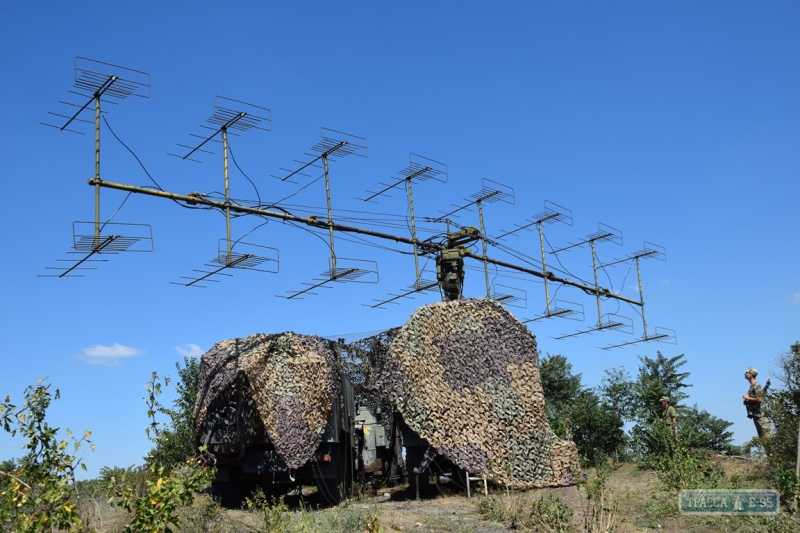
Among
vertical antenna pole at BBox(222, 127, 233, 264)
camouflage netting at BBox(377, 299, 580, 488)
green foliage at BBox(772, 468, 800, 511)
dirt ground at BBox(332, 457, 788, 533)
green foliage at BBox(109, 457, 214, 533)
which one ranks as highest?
vertical antenna pole at BBox(222, 127, 233, 264)

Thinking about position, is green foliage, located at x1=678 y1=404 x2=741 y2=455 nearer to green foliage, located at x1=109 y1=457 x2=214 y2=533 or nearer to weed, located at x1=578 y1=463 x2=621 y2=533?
weed, located at x1=578 y1=463 x2=621 y2=533

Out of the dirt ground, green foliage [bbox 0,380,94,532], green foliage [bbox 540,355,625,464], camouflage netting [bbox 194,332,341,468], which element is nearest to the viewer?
green foliage [bbox 0,380,94,532]

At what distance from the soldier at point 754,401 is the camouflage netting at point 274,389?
390 inches

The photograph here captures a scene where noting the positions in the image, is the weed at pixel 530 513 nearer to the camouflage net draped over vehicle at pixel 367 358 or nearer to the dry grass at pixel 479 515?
the dry grass at pixel 479 515

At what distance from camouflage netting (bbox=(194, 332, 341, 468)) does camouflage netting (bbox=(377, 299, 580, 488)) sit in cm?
162

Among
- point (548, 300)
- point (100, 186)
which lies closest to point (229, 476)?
point (100, 186)

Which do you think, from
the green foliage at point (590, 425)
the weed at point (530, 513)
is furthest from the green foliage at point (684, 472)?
the green foliage at point (590, 425)

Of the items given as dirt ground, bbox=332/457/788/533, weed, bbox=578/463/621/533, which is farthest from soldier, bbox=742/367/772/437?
weed, bbox=578/463/621/533

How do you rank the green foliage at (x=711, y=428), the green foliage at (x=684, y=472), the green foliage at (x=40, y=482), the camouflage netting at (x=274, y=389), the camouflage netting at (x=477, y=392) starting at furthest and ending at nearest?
the green foliage at (x=711, y=428) → the camouflage netting at (x=477, y=392) → the camouflage netting at (x=274, y=389) → the green foliage at (x=684, y=472) → the green foliage at (x=40, y=482)

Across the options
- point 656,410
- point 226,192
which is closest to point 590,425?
point 656,410

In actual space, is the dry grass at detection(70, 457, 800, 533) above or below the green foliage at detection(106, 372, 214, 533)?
below

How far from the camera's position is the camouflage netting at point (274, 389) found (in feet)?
50.2

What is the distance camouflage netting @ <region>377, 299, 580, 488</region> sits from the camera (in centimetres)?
1614

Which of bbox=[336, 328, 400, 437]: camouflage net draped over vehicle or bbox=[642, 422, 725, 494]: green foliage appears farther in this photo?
bbox=[336, 328, 400, 437]: camouflage net draped over vehicle
